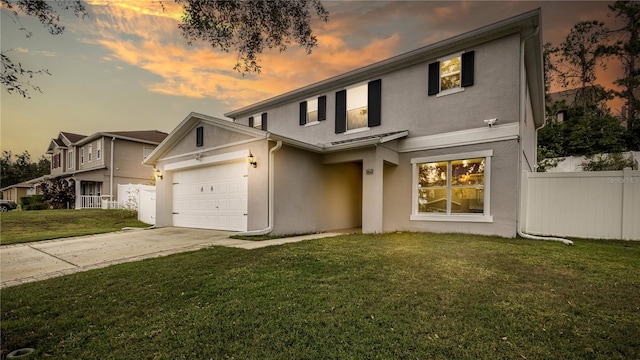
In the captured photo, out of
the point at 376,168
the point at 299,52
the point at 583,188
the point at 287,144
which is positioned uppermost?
the point at 299,52

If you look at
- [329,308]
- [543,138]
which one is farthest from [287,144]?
[543,138]

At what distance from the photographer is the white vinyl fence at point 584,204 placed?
730 cm

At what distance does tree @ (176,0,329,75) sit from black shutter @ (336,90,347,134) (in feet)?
21.7

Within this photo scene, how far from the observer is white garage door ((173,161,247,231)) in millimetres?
9469

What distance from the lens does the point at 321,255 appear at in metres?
5.31

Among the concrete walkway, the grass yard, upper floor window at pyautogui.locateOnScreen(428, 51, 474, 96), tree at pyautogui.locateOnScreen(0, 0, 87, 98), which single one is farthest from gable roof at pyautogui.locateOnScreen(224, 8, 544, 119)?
the grass yard

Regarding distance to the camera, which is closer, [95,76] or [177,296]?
[177,296]

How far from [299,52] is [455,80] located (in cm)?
A: 598

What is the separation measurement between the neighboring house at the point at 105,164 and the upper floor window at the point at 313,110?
1478cm

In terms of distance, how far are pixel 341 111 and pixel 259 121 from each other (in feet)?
16.5

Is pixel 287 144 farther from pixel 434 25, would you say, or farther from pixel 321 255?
pixel 434 25

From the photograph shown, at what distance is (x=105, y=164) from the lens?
19.9 meters

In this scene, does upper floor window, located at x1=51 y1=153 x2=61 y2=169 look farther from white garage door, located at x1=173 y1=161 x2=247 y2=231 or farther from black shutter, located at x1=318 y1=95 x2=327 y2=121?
black shutter, located at x1=318 y1=95 x2=327 y2=121

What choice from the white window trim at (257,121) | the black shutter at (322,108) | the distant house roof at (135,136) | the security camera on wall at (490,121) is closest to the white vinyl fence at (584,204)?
→ the security camera on wall at (490,121)
